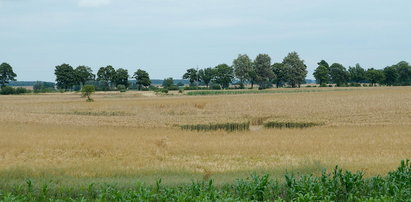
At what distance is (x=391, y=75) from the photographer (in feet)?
499

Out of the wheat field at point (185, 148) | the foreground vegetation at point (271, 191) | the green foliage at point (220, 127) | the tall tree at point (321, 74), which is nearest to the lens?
the foreground vegetation at point (271, 191)

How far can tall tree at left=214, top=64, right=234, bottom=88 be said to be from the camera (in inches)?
5984

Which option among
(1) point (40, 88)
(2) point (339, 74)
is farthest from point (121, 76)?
(2) point (339, 74)

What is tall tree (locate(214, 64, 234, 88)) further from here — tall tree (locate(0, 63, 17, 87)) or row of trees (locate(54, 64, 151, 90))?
tall tree (locate(0, 63, 17, 87))

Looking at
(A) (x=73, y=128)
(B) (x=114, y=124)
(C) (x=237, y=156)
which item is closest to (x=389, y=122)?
(C) (x=237, y=156)

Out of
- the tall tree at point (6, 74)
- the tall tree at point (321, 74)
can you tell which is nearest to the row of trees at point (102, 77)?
the tall tree at point (6, 74)

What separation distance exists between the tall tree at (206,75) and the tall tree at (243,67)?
673 inches

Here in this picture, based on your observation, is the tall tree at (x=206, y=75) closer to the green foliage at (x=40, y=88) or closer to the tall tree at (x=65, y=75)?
the tall tree at (x=65, y=75)

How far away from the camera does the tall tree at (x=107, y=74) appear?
139m

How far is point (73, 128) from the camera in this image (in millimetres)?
34000

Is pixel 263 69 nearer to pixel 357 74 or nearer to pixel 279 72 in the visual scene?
pixel 279 72

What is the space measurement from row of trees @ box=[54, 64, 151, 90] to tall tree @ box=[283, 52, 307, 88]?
1780 inches

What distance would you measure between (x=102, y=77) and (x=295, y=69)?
61.3 metres

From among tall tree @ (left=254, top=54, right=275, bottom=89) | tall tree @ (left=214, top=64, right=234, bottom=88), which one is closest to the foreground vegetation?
tall tree @ (left=254, top=54, right=275, bottom=89)
